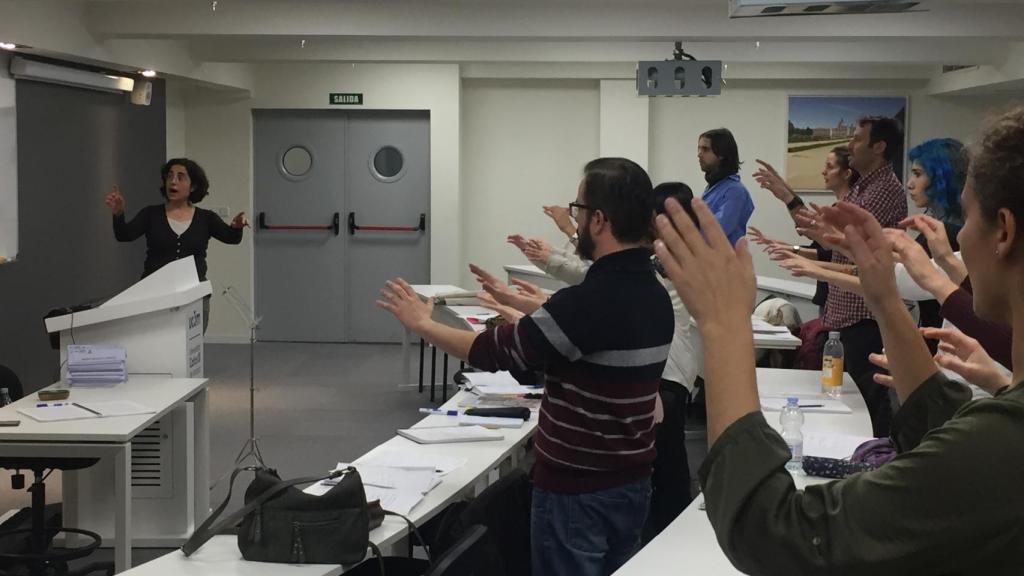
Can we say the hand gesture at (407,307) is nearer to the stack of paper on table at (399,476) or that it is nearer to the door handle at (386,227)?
the stack of paper on table at (399,476)

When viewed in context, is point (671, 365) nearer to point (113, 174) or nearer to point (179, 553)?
point (179, 553)

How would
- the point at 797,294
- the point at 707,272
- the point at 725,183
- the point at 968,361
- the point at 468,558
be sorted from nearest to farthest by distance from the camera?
1. the point at 707,272
2. the point at 968,361
3. the point at 468,558
4. the point at 725,183
5. the point at 797,294

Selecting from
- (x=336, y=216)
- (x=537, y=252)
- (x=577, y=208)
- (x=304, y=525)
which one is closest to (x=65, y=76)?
(x=336, y=216)

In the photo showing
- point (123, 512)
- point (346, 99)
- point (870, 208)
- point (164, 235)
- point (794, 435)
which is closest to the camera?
point (794, 435)

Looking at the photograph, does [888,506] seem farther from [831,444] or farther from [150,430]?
[150,430]

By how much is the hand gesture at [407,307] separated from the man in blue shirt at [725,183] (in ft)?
9.08

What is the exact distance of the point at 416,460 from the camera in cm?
327

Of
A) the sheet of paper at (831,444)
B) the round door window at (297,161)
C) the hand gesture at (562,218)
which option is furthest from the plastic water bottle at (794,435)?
the round door window at (297,161)

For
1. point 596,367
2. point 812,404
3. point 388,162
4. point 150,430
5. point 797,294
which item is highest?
point 388,162

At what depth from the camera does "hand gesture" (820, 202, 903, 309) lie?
4.61 ft

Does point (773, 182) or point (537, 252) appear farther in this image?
point (773, 182)

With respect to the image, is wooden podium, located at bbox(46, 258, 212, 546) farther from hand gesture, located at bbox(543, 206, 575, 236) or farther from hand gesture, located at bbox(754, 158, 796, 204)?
hand gesture, located at bbox(754, 158, 796, 204)

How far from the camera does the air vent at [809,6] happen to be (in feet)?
11.3

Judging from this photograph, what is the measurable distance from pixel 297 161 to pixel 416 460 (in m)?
7.81
